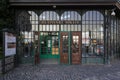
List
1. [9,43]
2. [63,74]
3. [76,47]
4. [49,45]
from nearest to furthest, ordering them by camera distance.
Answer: [63,74], [9,43], [76,47], [49,45]

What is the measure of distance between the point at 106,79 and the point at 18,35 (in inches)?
295

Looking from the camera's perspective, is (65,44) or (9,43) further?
(65,44)

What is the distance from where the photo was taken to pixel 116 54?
55.5 ft

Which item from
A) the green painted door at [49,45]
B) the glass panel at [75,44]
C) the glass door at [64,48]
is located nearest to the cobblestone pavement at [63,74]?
the glass door at [64,48]

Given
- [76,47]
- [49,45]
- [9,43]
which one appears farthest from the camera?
[49,45]

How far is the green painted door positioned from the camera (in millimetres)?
14562

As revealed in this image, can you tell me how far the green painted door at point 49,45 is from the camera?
14.6m

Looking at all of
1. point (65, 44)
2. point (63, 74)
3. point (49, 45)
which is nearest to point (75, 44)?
point (65, 44)

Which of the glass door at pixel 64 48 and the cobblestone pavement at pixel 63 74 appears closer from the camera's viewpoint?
the cobblestone pavement at pixel 63 74

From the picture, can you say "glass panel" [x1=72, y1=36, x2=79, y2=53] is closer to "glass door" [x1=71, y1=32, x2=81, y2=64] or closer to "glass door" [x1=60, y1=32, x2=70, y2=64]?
"glass door" [x1=71, y1=32, x2=81, y2=64]

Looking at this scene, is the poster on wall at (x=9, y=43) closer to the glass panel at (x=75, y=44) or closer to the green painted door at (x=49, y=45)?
the green painted door at (x=49, y=45)

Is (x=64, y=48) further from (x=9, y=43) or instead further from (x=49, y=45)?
(x=9, y=43)

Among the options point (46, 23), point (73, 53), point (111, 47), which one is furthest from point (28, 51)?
point (111, 47)

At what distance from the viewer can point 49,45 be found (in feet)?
48.3
